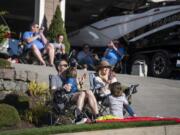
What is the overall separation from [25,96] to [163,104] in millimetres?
3049

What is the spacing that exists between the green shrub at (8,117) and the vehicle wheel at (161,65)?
315 inches

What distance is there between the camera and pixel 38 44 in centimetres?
1628

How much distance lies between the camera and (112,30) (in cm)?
1934

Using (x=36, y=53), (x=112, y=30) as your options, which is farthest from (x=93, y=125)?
(x=112, y=30)

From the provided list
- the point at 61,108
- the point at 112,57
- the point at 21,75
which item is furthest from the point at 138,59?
the point at 61,108

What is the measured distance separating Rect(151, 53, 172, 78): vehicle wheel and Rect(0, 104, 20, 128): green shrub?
8.00 meters

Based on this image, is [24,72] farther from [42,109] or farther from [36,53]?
[36,53]

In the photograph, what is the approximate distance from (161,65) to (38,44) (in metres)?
3.64

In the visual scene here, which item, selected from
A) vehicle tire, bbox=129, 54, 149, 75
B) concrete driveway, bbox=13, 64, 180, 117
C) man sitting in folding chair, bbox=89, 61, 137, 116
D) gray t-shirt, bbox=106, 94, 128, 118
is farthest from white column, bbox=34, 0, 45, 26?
gray t-shirt, bbox=106, 94, 128, 118

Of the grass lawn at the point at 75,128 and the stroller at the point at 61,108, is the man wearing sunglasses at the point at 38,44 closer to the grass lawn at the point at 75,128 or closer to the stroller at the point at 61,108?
the stroller at the point at 61,108

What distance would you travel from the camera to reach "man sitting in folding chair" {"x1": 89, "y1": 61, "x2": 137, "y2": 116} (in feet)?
35.2

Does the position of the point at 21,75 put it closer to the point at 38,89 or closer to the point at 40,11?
the point at 38,89

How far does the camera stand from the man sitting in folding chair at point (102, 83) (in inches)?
423

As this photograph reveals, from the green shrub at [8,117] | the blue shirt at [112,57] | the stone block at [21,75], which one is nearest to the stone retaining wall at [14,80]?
the stone block at [21,75]
